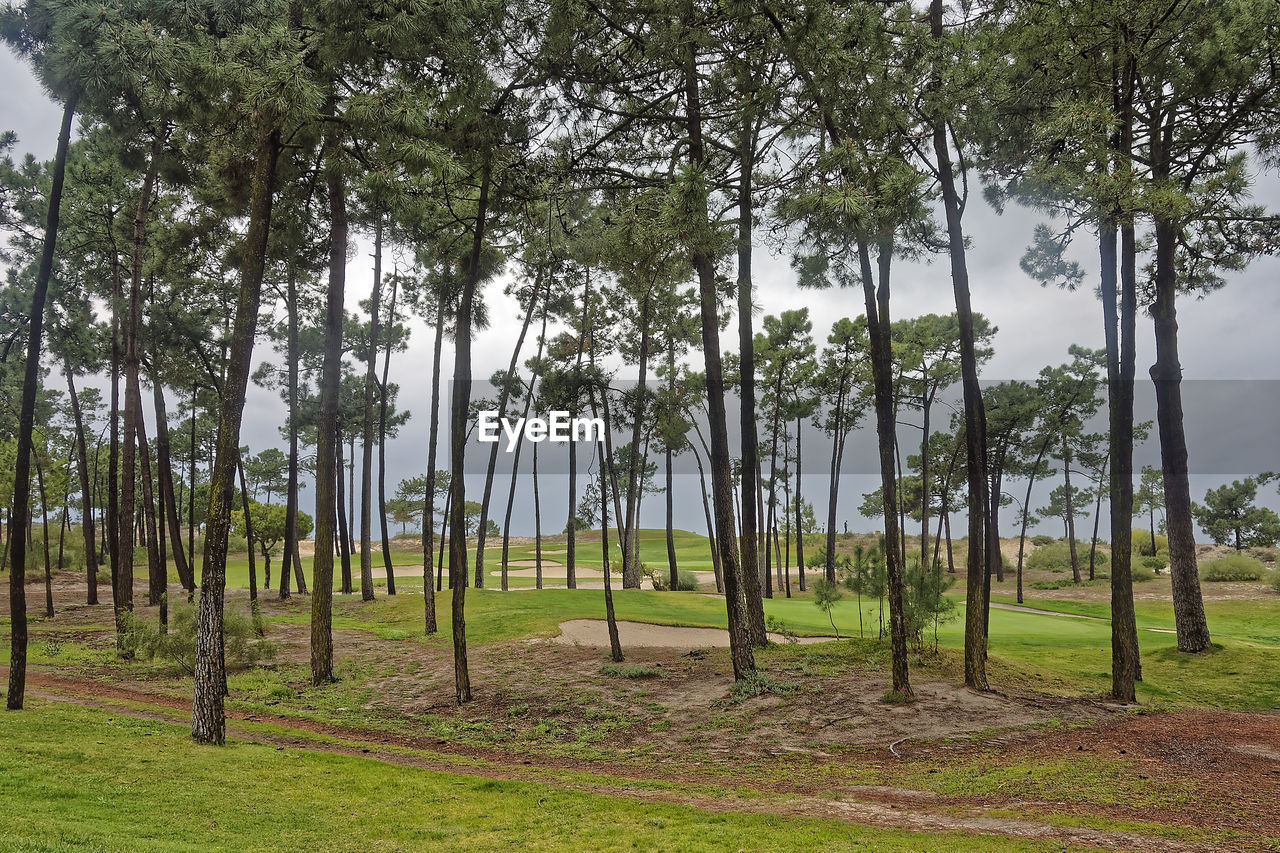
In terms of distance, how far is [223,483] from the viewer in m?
9.80

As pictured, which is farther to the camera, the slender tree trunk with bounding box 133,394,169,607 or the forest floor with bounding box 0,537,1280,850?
the slender tree trunk with bounding box 133,394,169,607

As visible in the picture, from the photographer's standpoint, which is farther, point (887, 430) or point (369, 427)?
point (369, 427)

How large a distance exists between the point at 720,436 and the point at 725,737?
21.0 feet

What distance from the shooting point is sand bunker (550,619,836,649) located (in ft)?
63.5

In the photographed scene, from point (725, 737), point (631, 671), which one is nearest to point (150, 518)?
point (631, 671)

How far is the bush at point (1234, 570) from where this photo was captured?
120 feet

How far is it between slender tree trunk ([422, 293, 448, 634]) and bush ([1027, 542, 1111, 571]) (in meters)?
47.3

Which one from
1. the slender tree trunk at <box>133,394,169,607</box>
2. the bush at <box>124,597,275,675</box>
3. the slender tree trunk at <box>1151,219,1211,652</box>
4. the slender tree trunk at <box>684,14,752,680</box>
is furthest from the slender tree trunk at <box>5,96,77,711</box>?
the slender tree trunk at <box>1151,219,1211,652</box>

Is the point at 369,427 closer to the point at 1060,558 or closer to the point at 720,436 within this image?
the point at 720,436

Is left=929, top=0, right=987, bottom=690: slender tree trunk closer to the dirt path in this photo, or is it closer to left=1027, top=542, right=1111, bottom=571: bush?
the dirt path

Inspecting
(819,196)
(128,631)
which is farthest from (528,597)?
(819,196)

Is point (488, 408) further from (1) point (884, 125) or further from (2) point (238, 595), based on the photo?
(1) point (884, 125)

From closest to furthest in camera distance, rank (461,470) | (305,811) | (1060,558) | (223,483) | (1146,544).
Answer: (305,811) < (223,483) < (461,470) < (1060,558) < (1146,544)

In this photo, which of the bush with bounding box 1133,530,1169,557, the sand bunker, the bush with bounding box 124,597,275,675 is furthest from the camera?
the bush with bounding box 1133,530,1169,557
